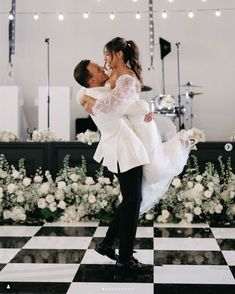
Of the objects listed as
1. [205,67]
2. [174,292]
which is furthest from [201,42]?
[174,292]

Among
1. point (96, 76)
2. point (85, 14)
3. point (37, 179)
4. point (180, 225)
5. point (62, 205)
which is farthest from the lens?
point (85, 14)

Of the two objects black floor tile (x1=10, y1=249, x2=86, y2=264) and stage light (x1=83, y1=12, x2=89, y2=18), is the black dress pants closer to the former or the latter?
black floor tile (x1=10, y1=249, x2=86, y2=264)

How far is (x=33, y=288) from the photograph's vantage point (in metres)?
2.52

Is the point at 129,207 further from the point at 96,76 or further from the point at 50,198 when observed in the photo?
the point at 50,198

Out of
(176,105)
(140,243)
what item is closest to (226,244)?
(140,243)

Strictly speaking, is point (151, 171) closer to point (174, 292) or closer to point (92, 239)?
point (174, 292)

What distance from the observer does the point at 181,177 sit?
430cm

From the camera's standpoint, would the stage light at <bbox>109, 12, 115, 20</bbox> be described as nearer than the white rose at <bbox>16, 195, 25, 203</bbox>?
No

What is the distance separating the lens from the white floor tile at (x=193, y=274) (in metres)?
2.62

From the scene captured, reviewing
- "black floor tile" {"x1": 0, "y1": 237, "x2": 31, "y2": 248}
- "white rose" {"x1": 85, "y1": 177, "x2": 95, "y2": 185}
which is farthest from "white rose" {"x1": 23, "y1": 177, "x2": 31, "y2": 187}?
"black floor tile" {"x1": 0, "y1": 237, "x2": 31, "y2": 248}

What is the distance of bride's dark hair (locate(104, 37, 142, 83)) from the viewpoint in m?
2.71

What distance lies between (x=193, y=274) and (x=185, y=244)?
676 millimetres

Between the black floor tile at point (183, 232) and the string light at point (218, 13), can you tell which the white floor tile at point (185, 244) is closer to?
the black floor tile at point (183, 232)

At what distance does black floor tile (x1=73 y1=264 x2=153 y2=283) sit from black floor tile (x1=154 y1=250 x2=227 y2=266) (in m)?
0.25
